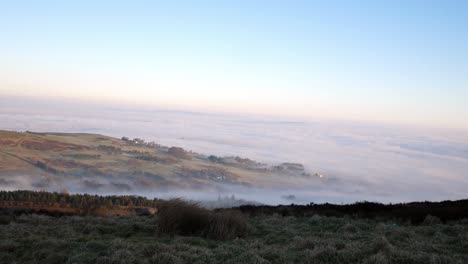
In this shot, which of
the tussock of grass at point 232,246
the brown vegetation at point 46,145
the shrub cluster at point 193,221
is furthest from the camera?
the brown vegetation at point 46,145

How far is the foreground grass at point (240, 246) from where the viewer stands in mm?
8039

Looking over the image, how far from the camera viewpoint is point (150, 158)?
99312 millimetres

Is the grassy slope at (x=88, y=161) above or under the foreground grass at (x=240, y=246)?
under

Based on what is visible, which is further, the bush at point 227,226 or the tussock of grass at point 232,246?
the bush at point 227,226

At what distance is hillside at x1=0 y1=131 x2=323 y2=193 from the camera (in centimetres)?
7144

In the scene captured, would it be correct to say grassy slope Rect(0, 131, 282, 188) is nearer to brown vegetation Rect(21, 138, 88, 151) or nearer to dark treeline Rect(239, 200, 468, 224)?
brown vegetation Rect(21, 138, 88, 151)

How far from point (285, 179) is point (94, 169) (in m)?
47.6

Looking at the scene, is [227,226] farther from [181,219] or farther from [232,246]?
[232,246]

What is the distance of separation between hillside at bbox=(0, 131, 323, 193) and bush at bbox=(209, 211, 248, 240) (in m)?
54.1

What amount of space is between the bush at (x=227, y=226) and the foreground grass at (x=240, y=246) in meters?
0.35

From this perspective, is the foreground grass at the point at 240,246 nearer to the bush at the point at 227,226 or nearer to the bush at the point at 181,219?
the bush at the point at 227,226

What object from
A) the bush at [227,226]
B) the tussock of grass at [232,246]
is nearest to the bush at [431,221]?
the tussock of grass at [232,246]

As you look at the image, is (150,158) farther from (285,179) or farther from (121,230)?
(121,230)

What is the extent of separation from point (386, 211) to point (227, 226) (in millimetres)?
8760
